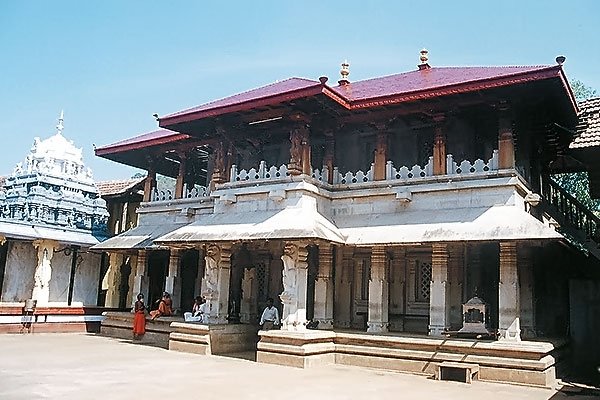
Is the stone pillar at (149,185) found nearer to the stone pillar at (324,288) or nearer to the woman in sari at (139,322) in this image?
the woman in sari at (139,322)

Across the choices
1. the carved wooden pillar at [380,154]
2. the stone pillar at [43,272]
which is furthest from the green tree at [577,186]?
the stone pillar at [43,272]

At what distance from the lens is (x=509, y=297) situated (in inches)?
467

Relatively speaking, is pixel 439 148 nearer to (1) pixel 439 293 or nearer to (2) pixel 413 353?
(1) pixel 439 293

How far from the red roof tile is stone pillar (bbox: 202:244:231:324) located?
16.9 ft

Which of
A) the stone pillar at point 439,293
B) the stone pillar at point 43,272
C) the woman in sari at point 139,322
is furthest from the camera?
the stone pillar at point 43,272

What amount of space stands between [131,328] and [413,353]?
978 centimetres

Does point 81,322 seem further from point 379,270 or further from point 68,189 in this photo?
point 379,270

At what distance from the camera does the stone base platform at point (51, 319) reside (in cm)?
1797

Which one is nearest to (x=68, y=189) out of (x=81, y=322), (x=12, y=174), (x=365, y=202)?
(x=12, y=174)

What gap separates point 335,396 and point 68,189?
16.1 meters

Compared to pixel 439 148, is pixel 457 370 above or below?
below

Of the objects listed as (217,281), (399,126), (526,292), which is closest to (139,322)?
(217,281)

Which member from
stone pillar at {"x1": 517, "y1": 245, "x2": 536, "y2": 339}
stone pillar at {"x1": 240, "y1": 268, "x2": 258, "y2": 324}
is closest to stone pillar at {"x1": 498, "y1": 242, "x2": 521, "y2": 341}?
stone pillar at {"x1": 517, "y1": 245, "x2": 536, "y2": 339}

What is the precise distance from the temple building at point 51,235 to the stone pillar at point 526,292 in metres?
14.6
